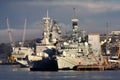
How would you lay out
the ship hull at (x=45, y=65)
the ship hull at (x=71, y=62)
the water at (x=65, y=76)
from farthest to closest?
1. the ship hull at (x=45, y=65)
2. the ship hull at (x=71, y=62)
3. the water at (x=65, y=76)

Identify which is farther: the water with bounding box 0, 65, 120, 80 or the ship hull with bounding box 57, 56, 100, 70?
the ship hull with bounding box 57, 56, 100, 70

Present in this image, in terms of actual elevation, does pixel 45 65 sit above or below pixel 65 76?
above

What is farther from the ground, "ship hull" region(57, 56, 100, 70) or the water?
"ship hull" region(57, 56, 100, 70)

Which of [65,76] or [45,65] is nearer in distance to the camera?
[65,76]

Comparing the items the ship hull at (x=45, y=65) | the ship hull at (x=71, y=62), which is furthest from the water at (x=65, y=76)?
the ship hull at (x=45, y=65)

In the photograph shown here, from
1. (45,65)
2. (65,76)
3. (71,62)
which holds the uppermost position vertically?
(71,62)

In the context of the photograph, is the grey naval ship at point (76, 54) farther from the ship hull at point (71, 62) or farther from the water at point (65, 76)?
the water at point (65, 76)

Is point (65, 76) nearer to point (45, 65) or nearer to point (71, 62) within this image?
point (71, 62)

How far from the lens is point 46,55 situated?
618ft

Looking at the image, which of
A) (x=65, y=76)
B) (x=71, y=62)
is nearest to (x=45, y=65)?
(x=71, y=62)

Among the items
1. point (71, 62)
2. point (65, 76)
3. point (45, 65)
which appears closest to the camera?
point (65, 76)

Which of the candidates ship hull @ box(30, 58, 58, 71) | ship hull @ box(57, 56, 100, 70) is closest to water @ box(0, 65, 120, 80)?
ship hull @ box(57, 56, 100, 70)

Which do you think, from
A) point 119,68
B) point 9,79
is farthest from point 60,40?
point 9,79

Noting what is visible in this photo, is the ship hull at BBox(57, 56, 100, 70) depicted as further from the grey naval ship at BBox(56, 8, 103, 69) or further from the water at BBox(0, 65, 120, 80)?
the water at BBox(0, 65, 120, 80)
